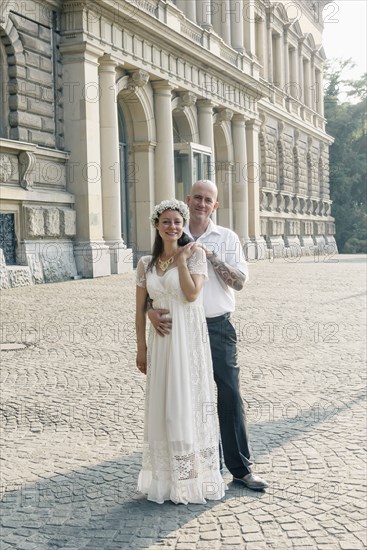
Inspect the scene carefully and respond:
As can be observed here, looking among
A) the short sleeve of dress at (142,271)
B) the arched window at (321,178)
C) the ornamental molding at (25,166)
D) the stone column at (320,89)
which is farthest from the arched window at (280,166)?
the short sleeve of dress at (142,271)

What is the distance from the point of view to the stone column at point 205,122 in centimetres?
2725

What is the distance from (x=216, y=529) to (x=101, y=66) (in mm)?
17453

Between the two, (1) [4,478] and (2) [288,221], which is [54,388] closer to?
(1) [4,478]

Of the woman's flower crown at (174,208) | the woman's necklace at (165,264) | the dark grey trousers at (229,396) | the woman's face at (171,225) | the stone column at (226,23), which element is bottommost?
the dark grey trousers at (229,396)

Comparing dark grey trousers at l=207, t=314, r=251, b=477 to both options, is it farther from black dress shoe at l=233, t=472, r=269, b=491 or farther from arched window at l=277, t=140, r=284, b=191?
arched window at l=277, t=140, r=284, b=191

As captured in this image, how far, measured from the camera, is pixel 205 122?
27.4 meters

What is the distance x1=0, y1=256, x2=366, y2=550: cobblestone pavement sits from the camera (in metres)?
3.70

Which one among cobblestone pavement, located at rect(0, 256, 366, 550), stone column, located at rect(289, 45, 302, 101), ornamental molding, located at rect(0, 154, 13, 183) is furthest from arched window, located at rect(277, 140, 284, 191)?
cobblestone pavement, located at rect(0, 256, 366, 550)

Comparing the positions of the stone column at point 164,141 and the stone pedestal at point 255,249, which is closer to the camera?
the stone column at point 164,141

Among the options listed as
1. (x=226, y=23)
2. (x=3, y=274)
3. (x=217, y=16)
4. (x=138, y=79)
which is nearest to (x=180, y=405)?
(x=3, y=274)

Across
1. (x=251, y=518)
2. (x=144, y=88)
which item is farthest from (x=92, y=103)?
(x=251, y=518)

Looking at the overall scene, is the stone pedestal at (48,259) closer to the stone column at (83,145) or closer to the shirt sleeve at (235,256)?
the stone column at (83,145)

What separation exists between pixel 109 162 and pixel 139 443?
15243 millimetres

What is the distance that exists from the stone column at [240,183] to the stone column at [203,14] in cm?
471
